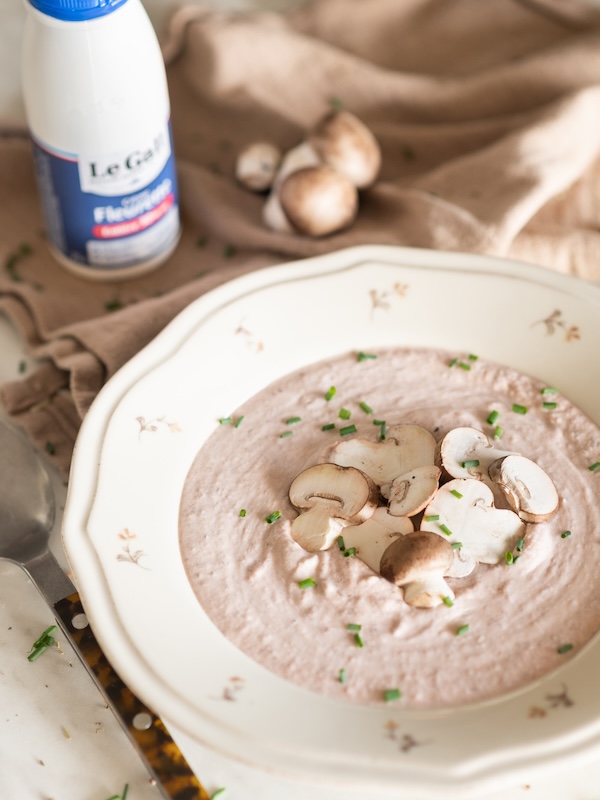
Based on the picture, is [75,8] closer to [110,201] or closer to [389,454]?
[110,201]

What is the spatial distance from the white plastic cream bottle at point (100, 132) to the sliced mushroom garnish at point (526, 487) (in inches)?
34.2

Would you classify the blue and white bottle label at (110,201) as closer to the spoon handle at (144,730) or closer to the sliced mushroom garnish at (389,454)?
the sliced mushroom garnish at (389,454)

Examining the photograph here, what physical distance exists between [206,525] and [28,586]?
33cm

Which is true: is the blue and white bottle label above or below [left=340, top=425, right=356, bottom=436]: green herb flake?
above

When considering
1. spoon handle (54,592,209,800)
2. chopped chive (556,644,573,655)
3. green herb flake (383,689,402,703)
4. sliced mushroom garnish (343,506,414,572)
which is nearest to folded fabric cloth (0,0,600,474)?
spoon handle (54,592,209,800)

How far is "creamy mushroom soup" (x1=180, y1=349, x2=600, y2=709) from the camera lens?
55.0 inches

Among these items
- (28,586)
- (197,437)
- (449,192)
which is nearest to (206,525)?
(197,437)

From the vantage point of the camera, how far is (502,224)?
1.98m

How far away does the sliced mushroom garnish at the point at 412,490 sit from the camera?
4.89 feet

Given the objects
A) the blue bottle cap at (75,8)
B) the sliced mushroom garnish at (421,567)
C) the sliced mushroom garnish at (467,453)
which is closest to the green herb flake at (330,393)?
the sliced mushroom garnish at (467,453)

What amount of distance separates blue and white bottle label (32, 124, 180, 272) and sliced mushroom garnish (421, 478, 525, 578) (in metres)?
0.84

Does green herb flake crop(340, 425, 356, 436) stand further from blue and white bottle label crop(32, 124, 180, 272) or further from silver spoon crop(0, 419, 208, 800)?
blue and white bottle label crop(32, 124, 180, 272)

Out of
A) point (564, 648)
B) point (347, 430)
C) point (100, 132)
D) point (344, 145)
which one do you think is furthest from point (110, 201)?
point (564, 648)

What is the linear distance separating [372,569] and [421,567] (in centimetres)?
10
